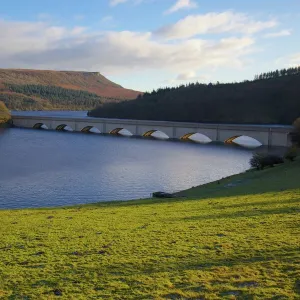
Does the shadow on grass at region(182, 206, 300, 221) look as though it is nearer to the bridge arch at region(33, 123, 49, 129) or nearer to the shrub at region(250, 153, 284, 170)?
the shrub at region(250, 153, 284, 170)

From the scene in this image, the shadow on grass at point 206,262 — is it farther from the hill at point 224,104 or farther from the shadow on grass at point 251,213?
the hill at point 224,104

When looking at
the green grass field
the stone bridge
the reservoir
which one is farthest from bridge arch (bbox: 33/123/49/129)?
the green grass field

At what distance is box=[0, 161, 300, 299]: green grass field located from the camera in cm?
651

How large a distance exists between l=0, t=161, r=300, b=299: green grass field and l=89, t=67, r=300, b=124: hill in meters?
119

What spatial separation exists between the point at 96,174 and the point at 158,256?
2764 centimetres

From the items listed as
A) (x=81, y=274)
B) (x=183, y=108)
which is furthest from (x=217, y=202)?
(x=183, y=108)

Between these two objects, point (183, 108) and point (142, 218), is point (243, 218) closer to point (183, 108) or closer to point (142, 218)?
point (142, 218)

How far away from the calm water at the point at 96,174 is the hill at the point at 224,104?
82.2 m

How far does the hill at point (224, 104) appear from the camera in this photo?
428 feet

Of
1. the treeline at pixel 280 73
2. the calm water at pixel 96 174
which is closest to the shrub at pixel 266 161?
the calm water at pixel 96 174

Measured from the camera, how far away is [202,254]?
8.24m

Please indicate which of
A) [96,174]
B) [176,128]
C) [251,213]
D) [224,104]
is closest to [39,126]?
[176,128]

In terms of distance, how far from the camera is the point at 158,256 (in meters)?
8.29

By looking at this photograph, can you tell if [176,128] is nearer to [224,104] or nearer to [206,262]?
[224,104]
